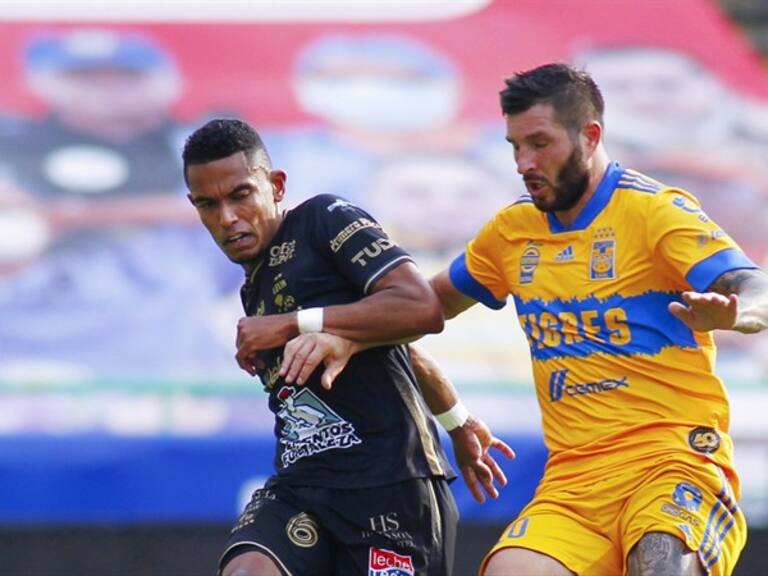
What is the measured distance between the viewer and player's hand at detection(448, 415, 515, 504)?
227 inches

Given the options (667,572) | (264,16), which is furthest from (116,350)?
(667,572)

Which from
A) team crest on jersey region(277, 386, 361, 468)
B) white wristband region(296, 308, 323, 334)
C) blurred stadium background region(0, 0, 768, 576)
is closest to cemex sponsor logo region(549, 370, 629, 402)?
team crest on jersey region(277, 386, 361, 468)

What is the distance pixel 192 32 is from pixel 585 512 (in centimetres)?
713

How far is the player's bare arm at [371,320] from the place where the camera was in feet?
16.5

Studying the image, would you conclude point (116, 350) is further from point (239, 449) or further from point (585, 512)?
point (585, 512)

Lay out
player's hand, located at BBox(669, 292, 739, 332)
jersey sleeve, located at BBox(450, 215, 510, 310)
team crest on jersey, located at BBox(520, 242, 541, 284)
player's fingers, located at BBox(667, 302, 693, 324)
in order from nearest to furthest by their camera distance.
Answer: player's hand, located at BBox(669, 292, 739, 332) < player's fingers, located at BBox(667, 302, 693, 324) < team crest on jersey, located at BBox(520, 242, 541, 284) < jersey sleeve, located at BBox(450, 215, 510, 310)

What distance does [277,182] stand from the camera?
17.9 feet

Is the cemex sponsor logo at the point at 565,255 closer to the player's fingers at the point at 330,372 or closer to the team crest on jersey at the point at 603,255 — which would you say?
the team crest on jersey at the point at 603,255

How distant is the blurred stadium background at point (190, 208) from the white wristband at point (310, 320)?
502cm

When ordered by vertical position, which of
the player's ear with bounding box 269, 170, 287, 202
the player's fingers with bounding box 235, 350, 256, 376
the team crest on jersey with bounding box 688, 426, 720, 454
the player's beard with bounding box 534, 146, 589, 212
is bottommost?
the team crest on jersey with bounding box 688, 426, 720, 454

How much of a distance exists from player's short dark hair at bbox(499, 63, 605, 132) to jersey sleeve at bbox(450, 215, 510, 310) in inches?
19.8

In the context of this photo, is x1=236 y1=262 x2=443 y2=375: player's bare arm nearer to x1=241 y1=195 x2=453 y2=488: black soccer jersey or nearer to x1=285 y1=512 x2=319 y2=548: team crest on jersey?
x1=241 y1=195 x2=453 y2=488: black soccer jersey

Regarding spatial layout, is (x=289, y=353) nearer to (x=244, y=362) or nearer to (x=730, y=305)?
(x=244, y=362)

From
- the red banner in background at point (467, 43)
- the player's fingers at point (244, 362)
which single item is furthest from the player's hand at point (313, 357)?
the red banner in background at point (467, 43)
